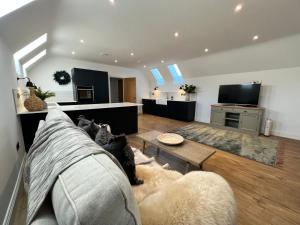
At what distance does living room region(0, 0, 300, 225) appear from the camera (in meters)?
0.61

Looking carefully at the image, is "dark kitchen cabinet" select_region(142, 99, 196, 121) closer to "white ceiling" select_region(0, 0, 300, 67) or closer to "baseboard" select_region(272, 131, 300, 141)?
"white ceiling" select_region(0, 0, 300, 67)

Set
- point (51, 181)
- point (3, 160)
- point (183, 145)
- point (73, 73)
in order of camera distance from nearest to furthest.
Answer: point (51, 181) → point (3, 160) → point (183, 145) → point (73, 73)

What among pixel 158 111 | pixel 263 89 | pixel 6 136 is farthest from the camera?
pixel 158 111

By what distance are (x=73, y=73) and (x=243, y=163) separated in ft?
18.6

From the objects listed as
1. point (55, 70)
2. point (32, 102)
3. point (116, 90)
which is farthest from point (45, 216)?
point (116, 90)

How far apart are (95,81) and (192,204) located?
5378 mm

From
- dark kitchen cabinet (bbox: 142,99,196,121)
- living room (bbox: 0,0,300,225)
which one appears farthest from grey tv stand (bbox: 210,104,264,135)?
dark kitchen cabinet (bbox: 142,99,196,121)

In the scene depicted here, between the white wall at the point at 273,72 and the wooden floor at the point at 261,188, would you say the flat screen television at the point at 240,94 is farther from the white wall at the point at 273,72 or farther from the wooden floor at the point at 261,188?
the wooden floor at the point at 261,188

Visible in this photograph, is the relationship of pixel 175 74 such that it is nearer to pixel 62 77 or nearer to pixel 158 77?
pixel 158 77

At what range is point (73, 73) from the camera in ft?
16.3

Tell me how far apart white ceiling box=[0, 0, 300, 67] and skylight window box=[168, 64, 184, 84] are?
2.72 m

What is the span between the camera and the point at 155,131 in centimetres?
289

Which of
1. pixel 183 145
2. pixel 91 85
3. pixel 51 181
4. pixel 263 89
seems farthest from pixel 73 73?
pixel 263 89

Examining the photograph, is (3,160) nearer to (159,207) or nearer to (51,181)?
(51,181)
